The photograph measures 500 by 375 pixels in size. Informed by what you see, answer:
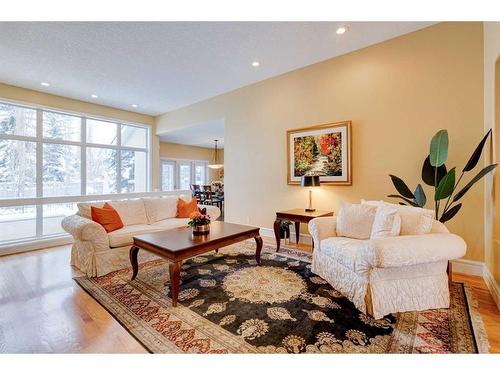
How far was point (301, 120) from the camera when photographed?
161 inches

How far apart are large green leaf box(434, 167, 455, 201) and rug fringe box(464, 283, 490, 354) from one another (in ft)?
3.28

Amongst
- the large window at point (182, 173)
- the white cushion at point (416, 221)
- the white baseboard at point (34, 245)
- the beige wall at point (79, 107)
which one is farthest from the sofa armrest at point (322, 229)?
the large window at point (182, 173)

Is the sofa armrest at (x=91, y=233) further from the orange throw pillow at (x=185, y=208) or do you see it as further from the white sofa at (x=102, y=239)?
the orange throw pillow at (x=185, y=208)

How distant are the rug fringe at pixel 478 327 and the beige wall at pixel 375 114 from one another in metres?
0.87

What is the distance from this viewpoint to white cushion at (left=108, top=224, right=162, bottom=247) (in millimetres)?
3027

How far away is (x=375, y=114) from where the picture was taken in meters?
3.34

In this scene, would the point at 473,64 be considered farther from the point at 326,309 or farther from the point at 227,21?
the point at 326,309

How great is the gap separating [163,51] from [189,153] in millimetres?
6446

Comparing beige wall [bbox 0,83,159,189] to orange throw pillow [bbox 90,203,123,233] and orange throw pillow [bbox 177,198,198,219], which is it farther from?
orange throw pillow [bbox 90,203,123,233]

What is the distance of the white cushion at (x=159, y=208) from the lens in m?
4.04

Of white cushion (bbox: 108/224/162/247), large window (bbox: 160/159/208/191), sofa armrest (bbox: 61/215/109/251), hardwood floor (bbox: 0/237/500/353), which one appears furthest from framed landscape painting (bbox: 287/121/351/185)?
large window (bbox: 160/159/208/191)

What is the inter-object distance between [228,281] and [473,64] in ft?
12.4

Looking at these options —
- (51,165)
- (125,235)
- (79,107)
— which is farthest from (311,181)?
(79,107)
